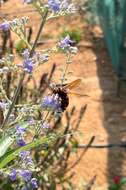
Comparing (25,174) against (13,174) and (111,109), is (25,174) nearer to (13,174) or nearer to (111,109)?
(13,174)

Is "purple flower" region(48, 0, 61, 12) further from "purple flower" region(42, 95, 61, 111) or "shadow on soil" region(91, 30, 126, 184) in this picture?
"shadow on soil" region(91, 30, 126, 184)

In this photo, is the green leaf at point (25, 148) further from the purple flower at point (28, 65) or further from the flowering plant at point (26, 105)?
the purple flower at point (28, 65)

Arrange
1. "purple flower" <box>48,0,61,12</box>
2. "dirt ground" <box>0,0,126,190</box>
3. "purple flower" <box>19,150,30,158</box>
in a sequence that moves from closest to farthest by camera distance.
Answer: "purple flower" <box>48,0,61,12</box> < "purple flower" <box>19,150,30,158</box> < "dirt ground" <box>0,0,126,190</box>

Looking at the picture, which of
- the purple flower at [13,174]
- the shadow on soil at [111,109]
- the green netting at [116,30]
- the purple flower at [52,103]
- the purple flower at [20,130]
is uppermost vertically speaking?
the purple flower at [52,103]

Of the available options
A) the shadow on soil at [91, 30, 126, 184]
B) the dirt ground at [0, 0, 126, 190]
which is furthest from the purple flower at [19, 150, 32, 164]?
the shadow on soil at [91, 30, 126, 184]

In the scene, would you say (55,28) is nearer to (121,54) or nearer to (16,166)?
(121,54)

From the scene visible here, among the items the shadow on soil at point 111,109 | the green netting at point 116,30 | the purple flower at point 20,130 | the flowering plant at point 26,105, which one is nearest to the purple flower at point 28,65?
the flowering plant at point 26,105

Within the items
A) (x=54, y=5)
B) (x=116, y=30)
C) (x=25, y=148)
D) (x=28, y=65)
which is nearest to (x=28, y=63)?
(x=28, y=65)
